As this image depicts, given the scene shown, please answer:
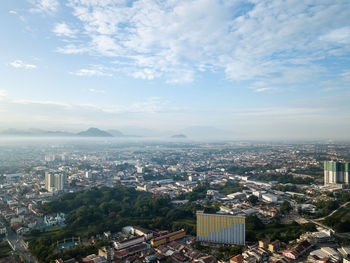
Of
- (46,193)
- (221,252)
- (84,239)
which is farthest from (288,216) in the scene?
(46,193)

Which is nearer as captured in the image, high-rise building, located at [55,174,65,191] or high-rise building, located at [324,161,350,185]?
high-rise building, located at [55,174,65,191]

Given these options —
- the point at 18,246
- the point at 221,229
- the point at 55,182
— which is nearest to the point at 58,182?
the point at 55,182

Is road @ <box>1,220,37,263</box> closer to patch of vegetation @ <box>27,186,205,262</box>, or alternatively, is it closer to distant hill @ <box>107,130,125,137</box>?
patch of vegetation @ <box>27,186,205,262</box>

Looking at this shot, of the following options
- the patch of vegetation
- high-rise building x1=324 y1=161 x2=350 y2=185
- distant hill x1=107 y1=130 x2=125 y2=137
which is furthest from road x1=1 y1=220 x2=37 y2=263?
distant hill x1=107 y1=130 x2=125 y2=137

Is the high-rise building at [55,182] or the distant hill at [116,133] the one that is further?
the distant hill at [116,133]

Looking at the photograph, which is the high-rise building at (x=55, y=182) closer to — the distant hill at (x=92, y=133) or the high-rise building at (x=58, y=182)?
the high-rise building at (x=58, y=182)

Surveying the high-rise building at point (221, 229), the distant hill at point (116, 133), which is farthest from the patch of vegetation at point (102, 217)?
the distant hill at point (116, 133)

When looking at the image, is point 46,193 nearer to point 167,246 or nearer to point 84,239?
point 84,239

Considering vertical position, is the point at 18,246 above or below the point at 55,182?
below

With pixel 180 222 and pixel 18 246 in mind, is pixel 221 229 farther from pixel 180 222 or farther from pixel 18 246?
pixel 18 246
